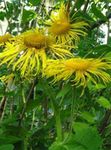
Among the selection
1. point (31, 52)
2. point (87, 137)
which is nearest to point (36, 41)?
point (31, 52)

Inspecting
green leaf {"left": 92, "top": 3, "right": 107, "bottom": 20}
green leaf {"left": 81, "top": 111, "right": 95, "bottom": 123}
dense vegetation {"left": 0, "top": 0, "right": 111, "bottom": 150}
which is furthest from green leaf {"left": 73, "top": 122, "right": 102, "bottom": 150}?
green leaf {"left": 92, "top": 3, "right": 107, "bottom": 20}

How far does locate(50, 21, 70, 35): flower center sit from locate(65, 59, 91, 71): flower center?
158 mm

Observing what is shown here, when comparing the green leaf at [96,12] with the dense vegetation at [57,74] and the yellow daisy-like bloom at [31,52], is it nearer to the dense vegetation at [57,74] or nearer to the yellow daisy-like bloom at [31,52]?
the dense vegetation at [57,74]

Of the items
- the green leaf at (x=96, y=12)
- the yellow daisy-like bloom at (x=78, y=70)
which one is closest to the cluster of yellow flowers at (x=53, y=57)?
the yellow daisy-like bloom at (x=78, y=70)

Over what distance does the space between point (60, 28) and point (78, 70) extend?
0.19m

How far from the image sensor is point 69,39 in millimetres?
855

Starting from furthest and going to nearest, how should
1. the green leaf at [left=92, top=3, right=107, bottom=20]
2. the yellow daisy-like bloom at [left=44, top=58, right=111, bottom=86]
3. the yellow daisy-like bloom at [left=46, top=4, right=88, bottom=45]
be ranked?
Answer: 1. the green leaf at [left=92, top=3, right=107, bottom=20]
2. the yellow daisy-like bloom at [left=46, top=4, right=88, bottom=45]
3. the yellow daisy-like bloom at [left=44, top=58, right=111, bottom=86]

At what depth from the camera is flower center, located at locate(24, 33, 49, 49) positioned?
30.6 inches

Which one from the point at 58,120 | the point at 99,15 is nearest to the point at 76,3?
the point at 99,15

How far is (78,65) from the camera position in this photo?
2.36 feet

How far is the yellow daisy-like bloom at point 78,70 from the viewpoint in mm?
714

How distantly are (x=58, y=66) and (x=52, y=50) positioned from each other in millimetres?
66

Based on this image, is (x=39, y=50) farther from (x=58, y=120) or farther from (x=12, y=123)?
(x=12, y=123)

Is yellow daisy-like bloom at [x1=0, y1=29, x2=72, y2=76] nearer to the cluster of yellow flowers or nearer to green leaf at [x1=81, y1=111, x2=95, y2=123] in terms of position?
the cluster of yellow flowers
